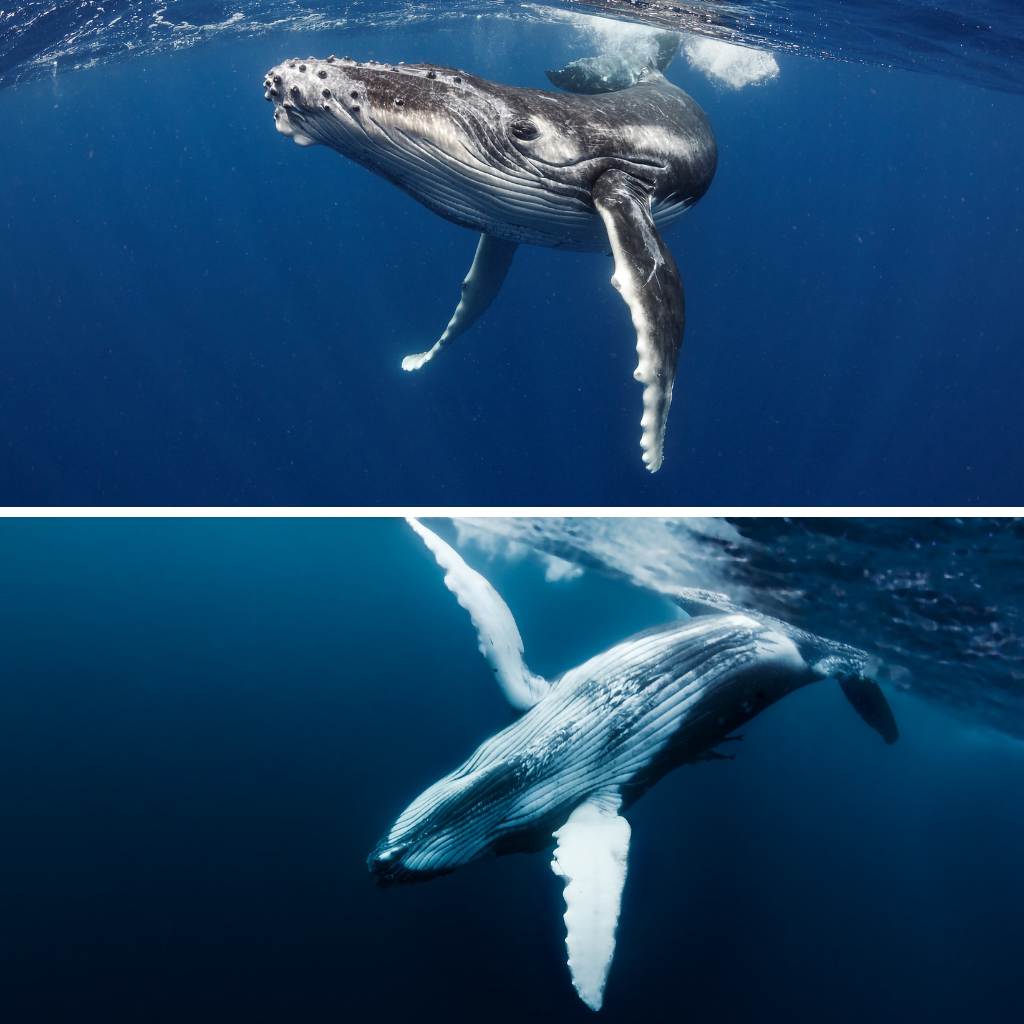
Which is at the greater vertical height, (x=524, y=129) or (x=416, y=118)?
(x=416, y=118)

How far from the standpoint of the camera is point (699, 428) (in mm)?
14875

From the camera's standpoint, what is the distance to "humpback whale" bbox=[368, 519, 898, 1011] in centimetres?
475

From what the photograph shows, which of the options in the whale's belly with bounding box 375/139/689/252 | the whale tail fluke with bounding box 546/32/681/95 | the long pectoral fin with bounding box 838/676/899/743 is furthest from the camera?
the whale tail fluke with bounding box 546/32/681/95

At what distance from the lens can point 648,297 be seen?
13.1ft

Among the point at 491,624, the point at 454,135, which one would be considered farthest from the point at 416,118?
the point at 491,624

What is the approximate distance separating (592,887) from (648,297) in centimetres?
346

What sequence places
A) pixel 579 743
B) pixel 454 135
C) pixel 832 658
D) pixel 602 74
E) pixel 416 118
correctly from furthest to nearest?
1. pixel 602 74
2. pixel 832 658
3. pixel 579 743
4. pixel 454 135
5. pixel 416 118

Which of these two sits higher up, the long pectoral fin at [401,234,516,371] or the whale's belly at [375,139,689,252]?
the whale's belly at [375,139,689,252]

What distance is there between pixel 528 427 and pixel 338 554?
8.11 m

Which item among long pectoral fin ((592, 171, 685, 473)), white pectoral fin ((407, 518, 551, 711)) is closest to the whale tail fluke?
long pectoral fin ((592, 171, 685, 473))

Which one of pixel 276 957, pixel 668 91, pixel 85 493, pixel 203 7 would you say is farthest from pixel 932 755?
pixel 203 7

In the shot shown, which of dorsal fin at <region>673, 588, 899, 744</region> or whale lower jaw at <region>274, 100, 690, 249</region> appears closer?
whale lower jaw at <region>274, 100, 690, 249</region>

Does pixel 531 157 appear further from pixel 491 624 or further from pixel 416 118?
pixel 491 624

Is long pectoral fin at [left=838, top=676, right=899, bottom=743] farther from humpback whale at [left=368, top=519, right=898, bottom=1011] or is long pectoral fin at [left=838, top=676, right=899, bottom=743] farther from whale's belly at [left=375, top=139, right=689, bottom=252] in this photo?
whale's belly at [left=375, top=139, right=689, bottom=252]
